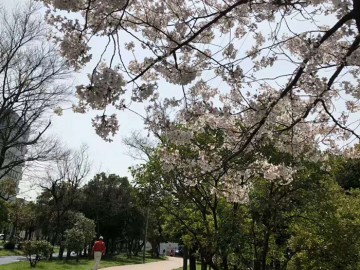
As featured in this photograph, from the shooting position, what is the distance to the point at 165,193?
15164 mm

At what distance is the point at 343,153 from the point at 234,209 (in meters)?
4.07

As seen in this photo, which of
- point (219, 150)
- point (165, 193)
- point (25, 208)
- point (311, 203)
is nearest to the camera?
point (219, 150)

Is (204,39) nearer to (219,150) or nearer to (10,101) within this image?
(219,150)

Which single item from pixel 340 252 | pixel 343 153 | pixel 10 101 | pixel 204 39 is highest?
pixel 10 101

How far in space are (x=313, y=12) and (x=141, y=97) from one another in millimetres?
2260

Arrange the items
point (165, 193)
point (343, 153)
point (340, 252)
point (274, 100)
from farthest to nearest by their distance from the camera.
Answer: point (165, 193) → point (340, 252) → point (343, 153) → point (274, 100)

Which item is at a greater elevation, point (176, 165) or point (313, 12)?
point (313, 12)

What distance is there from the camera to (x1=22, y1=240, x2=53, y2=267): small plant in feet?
71.1

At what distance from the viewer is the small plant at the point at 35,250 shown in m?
21.7

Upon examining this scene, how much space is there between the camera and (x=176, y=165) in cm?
835

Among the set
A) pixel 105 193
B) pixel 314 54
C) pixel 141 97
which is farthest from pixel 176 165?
pixel 105 193

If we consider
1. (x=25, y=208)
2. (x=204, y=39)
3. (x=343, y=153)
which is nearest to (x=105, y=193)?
(x=25, y=208)

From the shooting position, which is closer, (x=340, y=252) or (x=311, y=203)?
(x=340, y=252)

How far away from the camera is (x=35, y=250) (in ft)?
71.6
